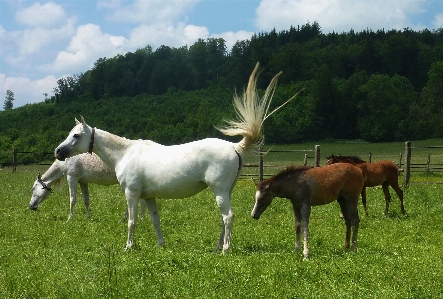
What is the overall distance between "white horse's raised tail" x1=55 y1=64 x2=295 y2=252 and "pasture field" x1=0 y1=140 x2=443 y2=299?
928 millimetres

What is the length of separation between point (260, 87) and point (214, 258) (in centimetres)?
9012

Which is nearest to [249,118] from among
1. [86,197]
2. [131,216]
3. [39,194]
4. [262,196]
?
[262,196]

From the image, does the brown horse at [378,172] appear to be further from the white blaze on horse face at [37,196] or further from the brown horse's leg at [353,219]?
the white blaze on horse face at [37,196]

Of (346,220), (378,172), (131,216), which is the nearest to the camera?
(131,216)

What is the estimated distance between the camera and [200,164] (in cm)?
900

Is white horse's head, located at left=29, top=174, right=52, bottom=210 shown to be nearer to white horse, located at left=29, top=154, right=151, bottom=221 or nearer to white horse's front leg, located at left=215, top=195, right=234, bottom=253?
white horse, located at left=29, top=154, right=151, bottom=221

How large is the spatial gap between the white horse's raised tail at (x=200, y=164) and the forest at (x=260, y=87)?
4733cm

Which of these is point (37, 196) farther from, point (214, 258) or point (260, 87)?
point (260, 87)

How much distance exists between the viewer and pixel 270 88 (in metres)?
8.77

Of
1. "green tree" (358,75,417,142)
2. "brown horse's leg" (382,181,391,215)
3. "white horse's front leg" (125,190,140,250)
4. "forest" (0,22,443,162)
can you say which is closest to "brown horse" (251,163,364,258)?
"white horse's front leg" (125,190,140,250)

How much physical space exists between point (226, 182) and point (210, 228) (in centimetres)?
328

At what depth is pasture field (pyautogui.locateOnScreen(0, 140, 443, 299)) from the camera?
645cm

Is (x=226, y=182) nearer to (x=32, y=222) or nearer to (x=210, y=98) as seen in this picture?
(x=32, y=222)

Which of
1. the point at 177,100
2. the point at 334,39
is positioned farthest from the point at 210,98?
the point at 334,39
